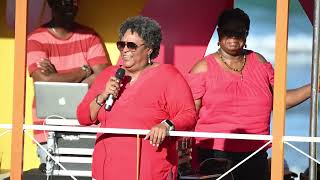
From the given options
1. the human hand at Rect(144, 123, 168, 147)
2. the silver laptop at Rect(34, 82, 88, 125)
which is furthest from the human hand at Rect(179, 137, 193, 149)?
the human hand at Rect(144, 123, 168, 147)

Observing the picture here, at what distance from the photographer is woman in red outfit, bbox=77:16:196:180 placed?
402 cm

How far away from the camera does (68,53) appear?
6227 millimetres

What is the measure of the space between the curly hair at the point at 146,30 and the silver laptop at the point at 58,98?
1.00 metres

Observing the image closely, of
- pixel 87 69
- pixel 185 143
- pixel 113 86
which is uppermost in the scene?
pixel 87 69

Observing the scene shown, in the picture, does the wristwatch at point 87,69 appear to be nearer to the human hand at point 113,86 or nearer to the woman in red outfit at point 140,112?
the woman in red outfit at point 140,112

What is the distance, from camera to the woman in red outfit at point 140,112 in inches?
158

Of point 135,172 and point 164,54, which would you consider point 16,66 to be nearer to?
point 135,172

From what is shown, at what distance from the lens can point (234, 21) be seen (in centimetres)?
504

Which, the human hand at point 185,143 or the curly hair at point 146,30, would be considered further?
the human hand at point 185,143

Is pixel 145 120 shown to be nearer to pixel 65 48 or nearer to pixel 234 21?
pixel 234 21

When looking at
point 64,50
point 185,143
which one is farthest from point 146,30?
point 64,50

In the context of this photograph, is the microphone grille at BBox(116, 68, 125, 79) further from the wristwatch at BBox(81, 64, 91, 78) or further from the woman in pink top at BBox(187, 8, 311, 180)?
the wristwatch at BBox(81, 64, 91, 78)

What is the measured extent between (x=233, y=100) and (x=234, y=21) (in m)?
0.57

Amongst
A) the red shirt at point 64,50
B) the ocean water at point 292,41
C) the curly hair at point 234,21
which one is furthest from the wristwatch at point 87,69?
the curly hair at point 234,21
